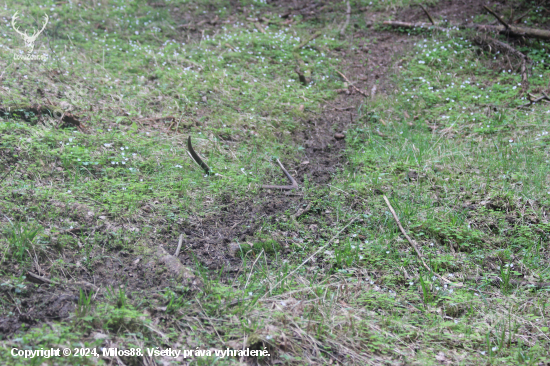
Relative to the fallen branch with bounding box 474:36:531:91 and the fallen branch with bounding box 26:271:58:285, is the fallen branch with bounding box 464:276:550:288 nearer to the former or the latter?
the fallen branch with bounding box 26:271:58:285

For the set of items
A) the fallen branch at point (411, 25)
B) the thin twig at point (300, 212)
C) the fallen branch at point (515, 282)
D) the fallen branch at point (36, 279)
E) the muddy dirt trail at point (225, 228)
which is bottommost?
the fallen branch at point (515, 282)

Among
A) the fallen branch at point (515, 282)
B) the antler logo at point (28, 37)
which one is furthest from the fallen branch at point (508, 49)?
the antler logo at point (28, 37)

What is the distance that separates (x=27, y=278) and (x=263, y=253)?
73.4 inches

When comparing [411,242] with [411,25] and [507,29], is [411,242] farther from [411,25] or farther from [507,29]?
[411,25]

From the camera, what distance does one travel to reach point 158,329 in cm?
252

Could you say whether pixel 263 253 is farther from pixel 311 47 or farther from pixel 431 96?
pixel 311 47

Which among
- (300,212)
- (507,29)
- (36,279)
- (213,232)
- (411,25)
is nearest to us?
(36,279)

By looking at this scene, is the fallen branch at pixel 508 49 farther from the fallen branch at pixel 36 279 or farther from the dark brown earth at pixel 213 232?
the fallen branch at pixel 36 279

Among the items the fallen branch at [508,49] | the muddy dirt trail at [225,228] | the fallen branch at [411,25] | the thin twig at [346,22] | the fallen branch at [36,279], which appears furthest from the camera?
the thin twig at [346,22]

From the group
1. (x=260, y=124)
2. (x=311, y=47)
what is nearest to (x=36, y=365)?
(x=260, y=124)

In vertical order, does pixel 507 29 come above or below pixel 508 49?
above

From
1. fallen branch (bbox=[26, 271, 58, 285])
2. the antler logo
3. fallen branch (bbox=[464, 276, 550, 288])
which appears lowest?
fallen branch (bbox=[464, 276, 550, 288])

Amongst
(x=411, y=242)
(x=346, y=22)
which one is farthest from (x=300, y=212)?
(x=346, y=22)

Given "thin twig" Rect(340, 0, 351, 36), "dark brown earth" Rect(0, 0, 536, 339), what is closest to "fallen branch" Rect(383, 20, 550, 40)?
"thin twig" Rect(340, 0, 351, 36)
